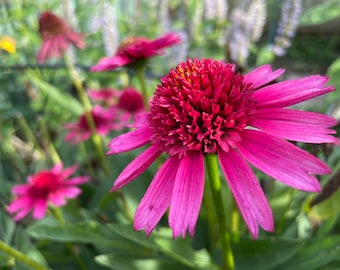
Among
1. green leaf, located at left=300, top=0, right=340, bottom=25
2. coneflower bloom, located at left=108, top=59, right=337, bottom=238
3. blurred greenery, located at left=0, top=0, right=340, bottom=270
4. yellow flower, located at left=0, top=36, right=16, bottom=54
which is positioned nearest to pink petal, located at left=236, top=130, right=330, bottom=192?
coneflower bloom, located at left=108, top=59, right=337, bottom=238

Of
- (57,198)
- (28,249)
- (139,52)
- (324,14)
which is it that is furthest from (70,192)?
(324,14)

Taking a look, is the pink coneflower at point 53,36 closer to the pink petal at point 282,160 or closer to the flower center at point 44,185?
the flower center at point 44,185

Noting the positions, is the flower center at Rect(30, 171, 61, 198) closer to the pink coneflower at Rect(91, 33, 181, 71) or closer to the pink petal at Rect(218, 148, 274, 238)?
the pink coneflower at Rect(91, 33, 181, 71)

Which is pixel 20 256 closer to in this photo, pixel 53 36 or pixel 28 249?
pixel 28 249

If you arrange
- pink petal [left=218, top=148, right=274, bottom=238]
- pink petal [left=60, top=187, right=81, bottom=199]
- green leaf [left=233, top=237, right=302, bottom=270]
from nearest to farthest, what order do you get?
pink petal [left=218, top=148, right=274, bottom=238] → green leaf [left=233, top=237, right=302, bottom=270] → pink petal [left=60, top=187, right=81, bottom=199]

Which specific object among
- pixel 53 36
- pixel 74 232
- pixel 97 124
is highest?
pixel 53 36

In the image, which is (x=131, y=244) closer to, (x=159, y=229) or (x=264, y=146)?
(x=159, y=229)

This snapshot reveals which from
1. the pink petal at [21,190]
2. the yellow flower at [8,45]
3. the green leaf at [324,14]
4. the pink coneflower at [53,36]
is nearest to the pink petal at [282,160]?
the green leaf at [324,14]

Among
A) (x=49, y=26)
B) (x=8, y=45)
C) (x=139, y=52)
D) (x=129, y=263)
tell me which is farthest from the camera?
(x=8, y=45)
